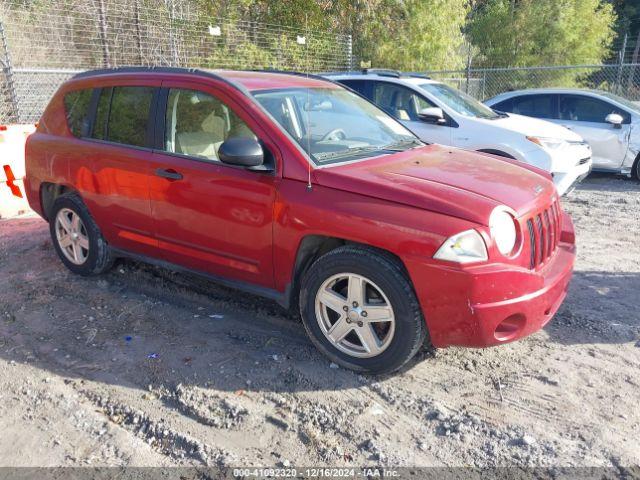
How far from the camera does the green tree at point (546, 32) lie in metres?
20.9

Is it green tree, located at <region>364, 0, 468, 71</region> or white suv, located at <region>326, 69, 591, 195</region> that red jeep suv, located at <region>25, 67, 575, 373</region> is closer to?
white suv, located at <region>326, 69, 591, 195</region>

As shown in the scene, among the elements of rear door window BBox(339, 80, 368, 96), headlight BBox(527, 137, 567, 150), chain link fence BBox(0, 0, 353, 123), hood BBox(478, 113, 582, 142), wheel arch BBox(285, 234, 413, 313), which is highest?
chain link fence BBox(0, 0, 353, 123)

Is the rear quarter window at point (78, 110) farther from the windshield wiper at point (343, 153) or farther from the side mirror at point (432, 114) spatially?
the side mirror at point (432, 114)

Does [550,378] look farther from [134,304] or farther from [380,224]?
[134,304]

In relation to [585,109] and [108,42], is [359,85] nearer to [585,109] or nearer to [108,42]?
[585,109]

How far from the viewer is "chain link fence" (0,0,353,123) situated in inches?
416

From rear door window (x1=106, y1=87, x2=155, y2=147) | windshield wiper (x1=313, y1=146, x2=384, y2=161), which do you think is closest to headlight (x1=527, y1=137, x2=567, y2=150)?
windshield wiper (x1=313, y1=146, x2=384, y2=161)

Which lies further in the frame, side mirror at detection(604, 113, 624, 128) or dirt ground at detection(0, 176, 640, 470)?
side mirror at detection(604, 113, 624, 128)

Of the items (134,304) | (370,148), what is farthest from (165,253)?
(370,148)

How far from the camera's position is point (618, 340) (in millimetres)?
4004

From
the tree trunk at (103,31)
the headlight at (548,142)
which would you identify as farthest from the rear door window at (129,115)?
the tree trunk at (103,31)

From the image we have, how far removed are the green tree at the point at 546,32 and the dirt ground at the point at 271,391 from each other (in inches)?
742

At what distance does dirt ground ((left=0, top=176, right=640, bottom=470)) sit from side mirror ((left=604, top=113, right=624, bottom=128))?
17.4ft

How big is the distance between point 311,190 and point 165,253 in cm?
152
